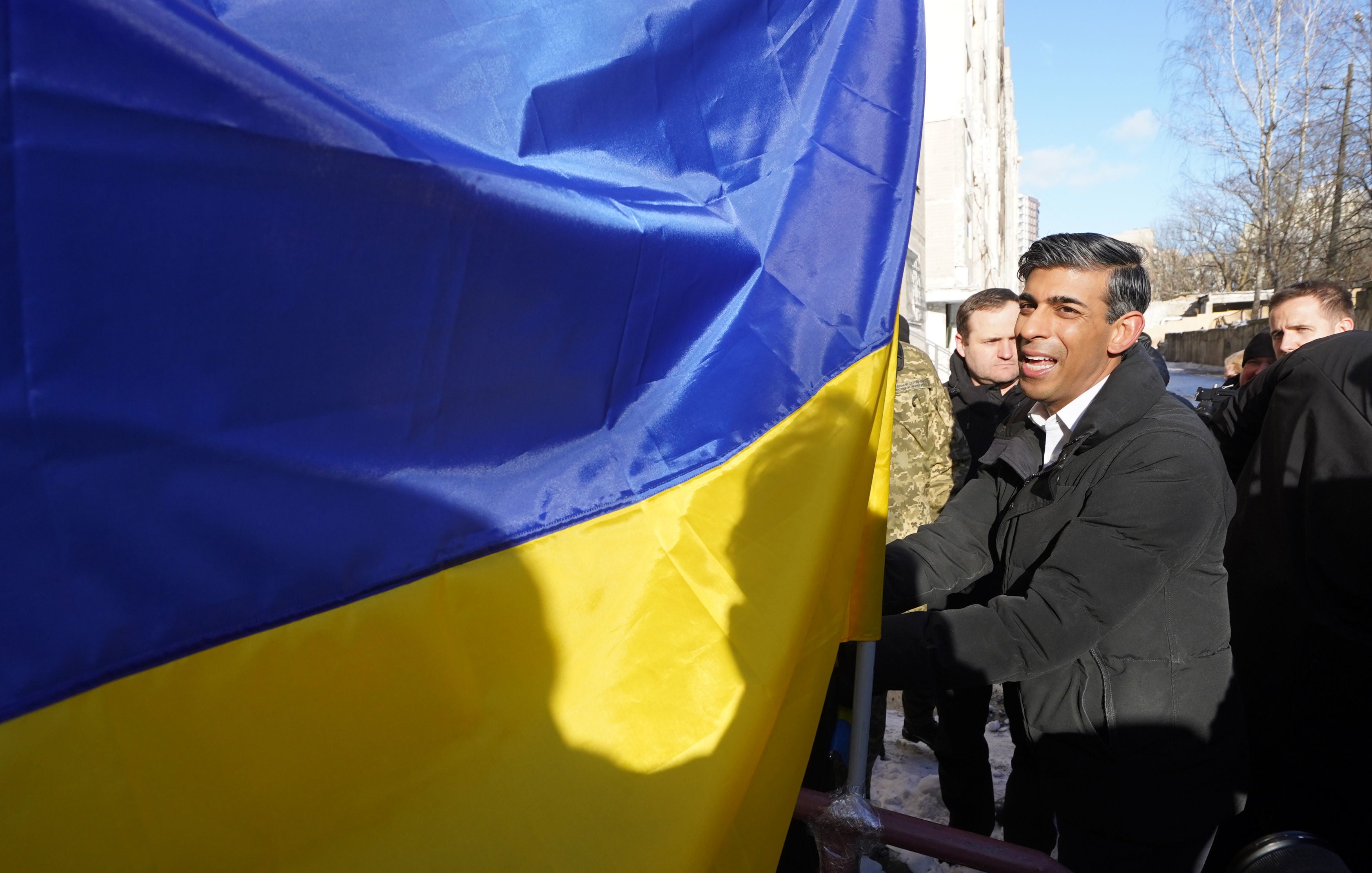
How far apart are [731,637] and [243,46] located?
1.18m

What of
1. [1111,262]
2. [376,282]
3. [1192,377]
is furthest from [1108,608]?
[1192,377]

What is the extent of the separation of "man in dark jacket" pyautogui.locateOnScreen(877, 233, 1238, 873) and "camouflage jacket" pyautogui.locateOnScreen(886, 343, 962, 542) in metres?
1.38

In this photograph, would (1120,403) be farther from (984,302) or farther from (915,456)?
(984,302)

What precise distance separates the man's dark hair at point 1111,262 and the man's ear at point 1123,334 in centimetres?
1

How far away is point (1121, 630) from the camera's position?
6.30 ft

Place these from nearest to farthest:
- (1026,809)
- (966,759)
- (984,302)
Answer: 1. (1026,809)
2. (966,759)
3. (984,302)

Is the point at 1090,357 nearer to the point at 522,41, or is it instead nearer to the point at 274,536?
the point at 522,41

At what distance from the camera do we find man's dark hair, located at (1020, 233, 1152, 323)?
213 cm

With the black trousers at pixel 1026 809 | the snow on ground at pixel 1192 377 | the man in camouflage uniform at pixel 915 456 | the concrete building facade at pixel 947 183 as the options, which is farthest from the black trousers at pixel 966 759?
the snow on ground at pixel 1192 377

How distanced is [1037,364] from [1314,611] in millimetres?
1453

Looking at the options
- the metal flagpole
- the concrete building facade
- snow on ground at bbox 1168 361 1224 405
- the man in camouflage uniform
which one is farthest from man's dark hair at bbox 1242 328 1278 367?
snow on ground at bbox 1168 361 1224 405

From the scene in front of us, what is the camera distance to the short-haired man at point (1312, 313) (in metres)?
3.61

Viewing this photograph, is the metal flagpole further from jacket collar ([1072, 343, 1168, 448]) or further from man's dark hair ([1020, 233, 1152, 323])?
man's dark hair ([1020, 233, 1152, 323])

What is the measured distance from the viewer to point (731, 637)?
1.53 m
